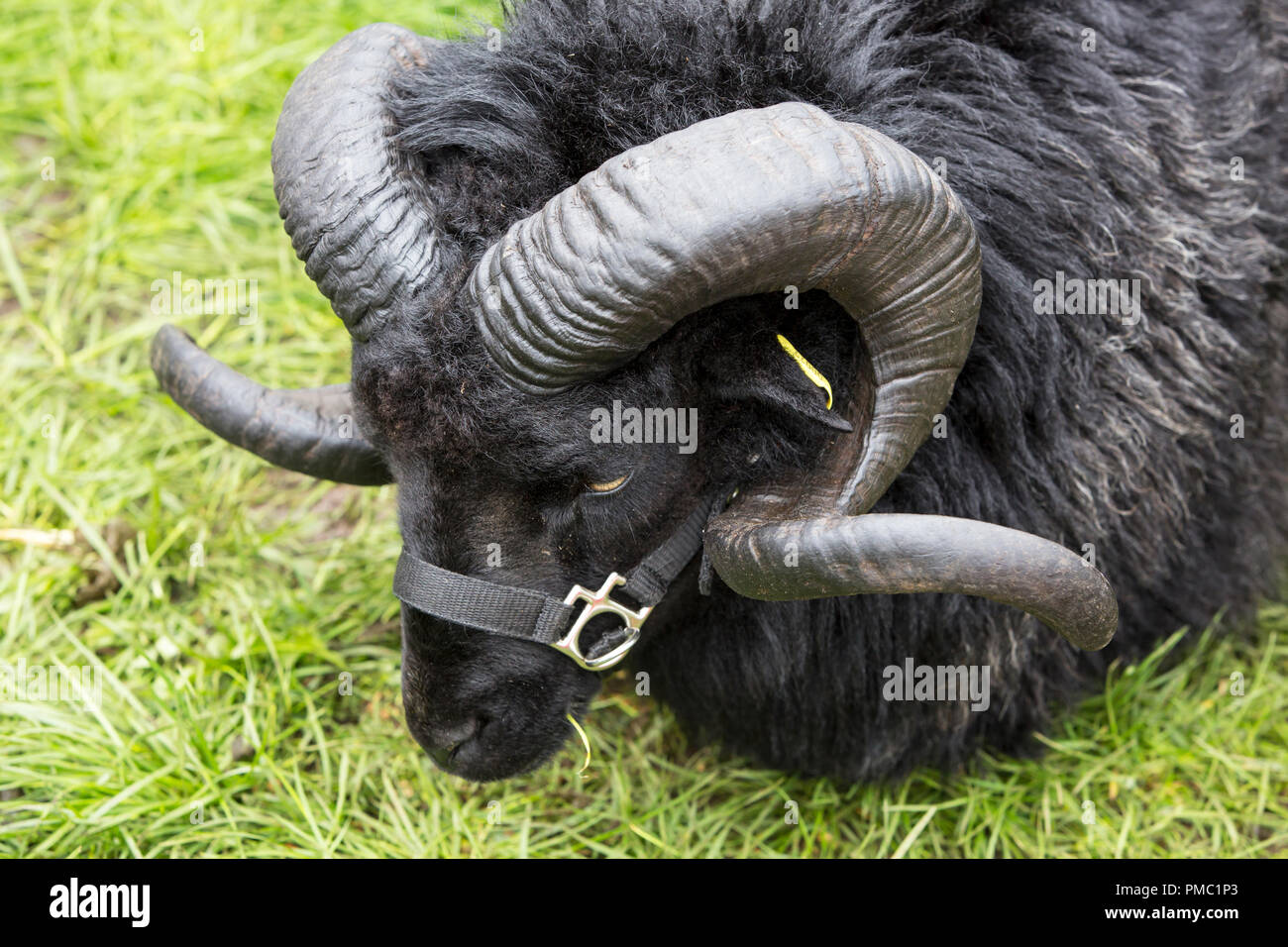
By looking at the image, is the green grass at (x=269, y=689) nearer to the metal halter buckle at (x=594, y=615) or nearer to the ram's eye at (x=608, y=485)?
the metal halter buckle at (x=594, y=615)

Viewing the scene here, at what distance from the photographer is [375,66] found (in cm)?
343

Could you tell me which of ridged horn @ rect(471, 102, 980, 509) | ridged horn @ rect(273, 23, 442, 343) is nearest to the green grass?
ridged horn @ rect(273, 23, 442, 343)

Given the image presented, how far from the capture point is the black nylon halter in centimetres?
335

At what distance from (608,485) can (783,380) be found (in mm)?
566

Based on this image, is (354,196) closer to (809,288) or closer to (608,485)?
(608,485)

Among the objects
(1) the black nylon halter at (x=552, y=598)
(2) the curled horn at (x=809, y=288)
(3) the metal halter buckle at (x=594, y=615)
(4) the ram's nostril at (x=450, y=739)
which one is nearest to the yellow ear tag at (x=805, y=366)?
(2) the curled horn at (x=809, y=288)

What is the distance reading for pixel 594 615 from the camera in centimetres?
354

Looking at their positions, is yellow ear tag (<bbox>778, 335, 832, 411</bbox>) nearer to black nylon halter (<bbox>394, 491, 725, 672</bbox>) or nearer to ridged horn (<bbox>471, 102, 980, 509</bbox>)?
ridged horn (<bbox>471, 102, 980, 509</bbox>)

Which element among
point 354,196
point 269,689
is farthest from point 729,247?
point 269,689

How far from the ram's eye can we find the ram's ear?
0.39 m

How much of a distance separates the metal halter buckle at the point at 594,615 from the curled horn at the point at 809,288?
0.40 meters

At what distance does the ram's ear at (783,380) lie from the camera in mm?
3152

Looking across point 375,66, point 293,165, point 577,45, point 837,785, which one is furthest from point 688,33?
point 837,785
